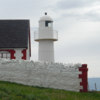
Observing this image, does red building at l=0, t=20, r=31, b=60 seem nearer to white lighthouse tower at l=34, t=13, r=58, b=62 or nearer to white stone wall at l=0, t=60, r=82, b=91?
white lighthouse tower at l=34, t=13, r=58, b=62

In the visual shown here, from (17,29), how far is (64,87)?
11154 mm

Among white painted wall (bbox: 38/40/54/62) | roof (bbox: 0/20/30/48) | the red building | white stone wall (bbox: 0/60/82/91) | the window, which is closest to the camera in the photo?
white stone wall (bbox: 0/60/82/91)

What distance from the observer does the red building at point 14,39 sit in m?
25.5

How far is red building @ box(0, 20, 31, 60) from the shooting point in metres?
25.5

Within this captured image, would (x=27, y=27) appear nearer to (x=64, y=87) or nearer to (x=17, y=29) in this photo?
(x=17, y=29)

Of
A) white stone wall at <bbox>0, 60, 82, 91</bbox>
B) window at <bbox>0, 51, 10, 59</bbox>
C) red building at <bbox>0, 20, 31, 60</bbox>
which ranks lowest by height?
white stone wall at <bbox>0, 60, 82, 91</bbox>

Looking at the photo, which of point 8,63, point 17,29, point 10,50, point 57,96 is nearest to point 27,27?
point 17,29

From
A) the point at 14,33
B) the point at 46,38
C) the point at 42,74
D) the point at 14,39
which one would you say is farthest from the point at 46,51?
the point at 42,74

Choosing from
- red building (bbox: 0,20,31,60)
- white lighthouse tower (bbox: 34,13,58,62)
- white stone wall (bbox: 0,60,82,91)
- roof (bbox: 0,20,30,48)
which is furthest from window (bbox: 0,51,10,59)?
white stone wall (bbox: 0,60,82,91)

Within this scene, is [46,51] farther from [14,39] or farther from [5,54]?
[5,54]

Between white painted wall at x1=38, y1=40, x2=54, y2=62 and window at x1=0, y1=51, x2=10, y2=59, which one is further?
white painted wall at x1=38, y1=40, x2=54, y2=62

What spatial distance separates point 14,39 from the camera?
26.6 meters

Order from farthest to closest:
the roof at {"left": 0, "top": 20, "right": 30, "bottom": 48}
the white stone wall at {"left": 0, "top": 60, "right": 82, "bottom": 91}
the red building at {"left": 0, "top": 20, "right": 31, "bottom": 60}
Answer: the roof at {"left": 0, "top": 20, "right": 30, "bottom": 48}
the red building at {"left": 0, "top": 20, "right": 31, "bottom": 60}
the white stone wall at {"left": 0, "top": 60, "right": 82, "bottom": 91}

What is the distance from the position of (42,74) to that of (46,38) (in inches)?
376
